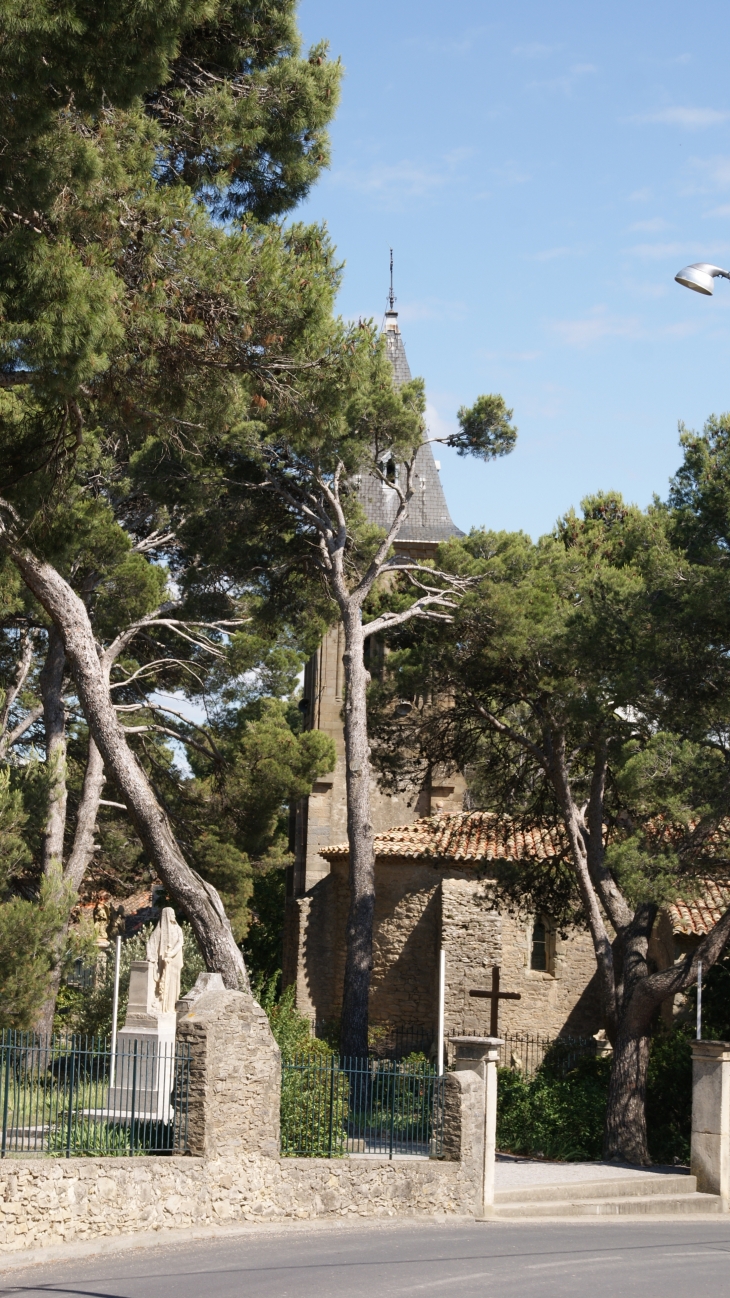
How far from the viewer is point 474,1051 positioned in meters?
15.6

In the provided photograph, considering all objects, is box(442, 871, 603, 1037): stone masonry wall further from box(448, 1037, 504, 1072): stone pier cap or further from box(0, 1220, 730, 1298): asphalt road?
box(0, 1220, 730, 1298): asphalt road

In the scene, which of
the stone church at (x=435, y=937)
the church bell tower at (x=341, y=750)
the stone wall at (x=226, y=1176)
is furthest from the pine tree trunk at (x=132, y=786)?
the church bell tower at (x=341, y=750)

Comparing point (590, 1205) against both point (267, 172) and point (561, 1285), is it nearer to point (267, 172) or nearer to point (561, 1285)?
point (561, 1285)

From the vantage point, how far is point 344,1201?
14.3 meters

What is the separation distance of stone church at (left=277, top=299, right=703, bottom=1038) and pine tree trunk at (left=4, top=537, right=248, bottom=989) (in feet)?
31.8

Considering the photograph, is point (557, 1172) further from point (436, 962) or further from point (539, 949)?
point (539, 949)

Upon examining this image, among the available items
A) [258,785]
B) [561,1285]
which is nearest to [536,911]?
[258,785]

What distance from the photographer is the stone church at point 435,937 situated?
→ 26.9 meters

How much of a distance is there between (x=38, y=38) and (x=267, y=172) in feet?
16.1

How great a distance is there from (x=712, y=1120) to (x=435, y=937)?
10.5 metres

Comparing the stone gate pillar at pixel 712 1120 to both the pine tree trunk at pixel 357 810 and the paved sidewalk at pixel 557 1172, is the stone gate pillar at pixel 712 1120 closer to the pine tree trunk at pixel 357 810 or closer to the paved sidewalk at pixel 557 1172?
the paved sidewalk at pixel 557 1172

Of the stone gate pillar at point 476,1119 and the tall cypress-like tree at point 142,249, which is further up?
the tall cypress-like tree at point 142,249

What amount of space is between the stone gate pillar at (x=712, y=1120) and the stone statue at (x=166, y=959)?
7.32m

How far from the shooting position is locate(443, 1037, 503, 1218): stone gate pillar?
15.1m
